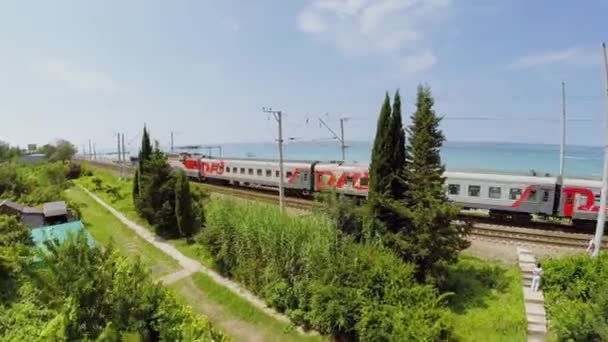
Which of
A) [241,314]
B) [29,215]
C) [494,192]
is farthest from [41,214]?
[494,192]

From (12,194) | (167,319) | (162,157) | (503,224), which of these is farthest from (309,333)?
(12,194)

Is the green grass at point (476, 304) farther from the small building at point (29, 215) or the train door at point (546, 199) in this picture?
the small building at point (29, 215)

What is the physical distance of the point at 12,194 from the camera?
3309cm

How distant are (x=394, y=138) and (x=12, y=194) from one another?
120 feet

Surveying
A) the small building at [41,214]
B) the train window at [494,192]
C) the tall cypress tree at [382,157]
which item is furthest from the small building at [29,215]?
the train window at [494,192]

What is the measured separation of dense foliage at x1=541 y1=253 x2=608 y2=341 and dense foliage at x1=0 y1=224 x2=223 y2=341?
9160mm

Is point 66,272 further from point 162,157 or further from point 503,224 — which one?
point 503,224

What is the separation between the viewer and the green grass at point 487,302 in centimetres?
1023

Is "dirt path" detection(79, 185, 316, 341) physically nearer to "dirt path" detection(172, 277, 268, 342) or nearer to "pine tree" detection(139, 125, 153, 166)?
"dirt path" detection(172, 277, 268, 342)

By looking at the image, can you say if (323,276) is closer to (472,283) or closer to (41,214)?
(472,283)

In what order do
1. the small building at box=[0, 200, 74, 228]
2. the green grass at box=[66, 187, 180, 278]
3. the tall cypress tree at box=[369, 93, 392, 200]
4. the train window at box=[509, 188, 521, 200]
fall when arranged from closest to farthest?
the tall cypress tree at box=[369, 93, 392, 200] → the green grass at box=[66, 187, 180, 278] → the train window at box=[509, 188, 521, 200] → the small building at box=[0, 200, 74, 228]

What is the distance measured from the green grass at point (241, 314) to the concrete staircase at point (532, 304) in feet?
19.9

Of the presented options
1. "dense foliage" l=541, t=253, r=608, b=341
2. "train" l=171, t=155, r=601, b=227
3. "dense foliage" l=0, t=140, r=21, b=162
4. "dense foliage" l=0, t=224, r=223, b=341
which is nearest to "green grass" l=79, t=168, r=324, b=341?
"dense foliage" l=0, t=224, r=223, b=341

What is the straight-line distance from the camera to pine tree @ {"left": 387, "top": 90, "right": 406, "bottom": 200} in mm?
13117
